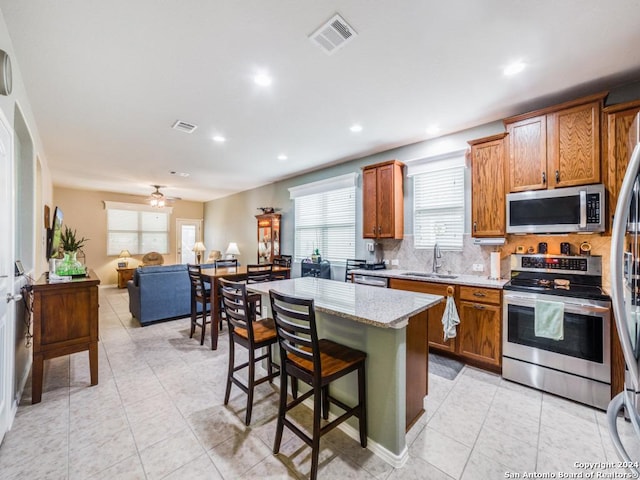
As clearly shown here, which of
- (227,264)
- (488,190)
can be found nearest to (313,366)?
(488,190)

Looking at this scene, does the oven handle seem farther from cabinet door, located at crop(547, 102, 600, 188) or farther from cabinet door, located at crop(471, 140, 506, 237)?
cabinet door, located at crop(547, 102, 600, 188)

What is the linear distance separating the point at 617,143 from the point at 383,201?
2.42 m

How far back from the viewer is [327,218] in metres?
5.40

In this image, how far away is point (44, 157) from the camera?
472cm

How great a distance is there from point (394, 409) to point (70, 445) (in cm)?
217

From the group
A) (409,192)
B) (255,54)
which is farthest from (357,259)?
(255,54)

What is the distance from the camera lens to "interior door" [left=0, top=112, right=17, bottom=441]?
183 cm

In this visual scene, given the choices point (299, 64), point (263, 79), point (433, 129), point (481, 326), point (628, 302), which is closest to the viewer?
point (628, 302)

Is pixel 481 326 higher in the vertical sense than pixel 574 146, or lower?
lower

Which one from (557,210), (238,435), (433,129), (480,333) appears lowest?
(238,435)

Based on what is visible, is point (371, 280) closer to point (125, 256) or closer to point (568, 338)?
point (568, 338)

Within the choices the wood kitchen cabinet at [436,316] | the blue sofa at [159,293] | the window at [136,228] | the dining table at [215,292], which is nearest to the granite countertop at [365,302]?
the wood kitchen cabinet at [436,316]

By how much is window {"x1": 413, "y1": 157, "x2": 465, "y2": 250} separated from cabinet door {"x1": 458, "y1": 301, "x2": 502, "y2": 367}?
0.99 meters

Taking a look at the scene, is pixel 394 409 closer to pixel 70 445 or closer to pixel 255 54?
pixel 70 445
